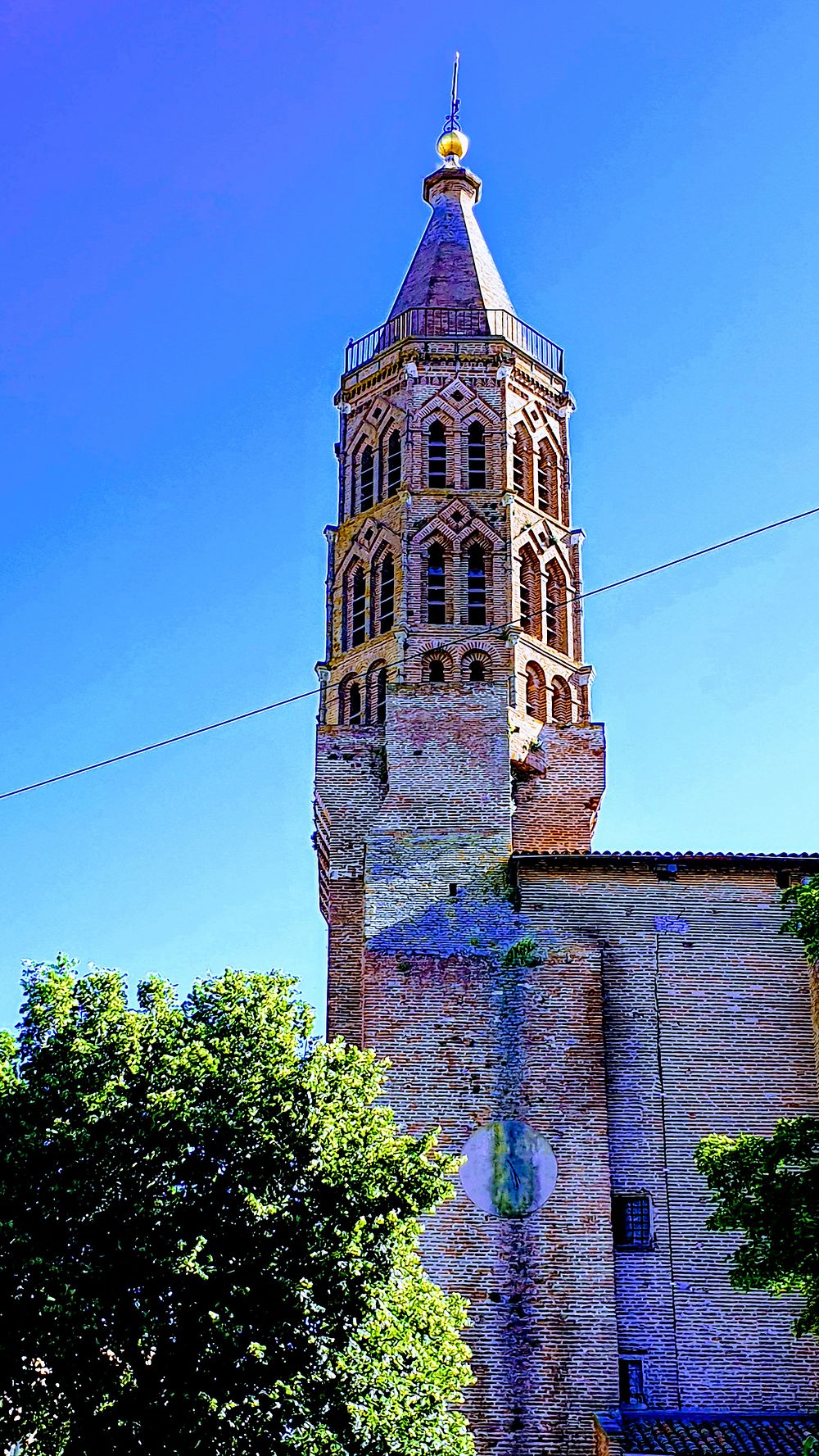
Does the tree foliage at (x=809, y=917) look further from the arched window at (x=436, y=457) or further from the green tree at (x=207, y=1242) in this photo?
the arched window at (x=436, y=457)

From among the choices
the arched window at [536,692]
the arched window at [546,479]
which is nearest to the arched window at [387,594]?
the arched window at [536,692]

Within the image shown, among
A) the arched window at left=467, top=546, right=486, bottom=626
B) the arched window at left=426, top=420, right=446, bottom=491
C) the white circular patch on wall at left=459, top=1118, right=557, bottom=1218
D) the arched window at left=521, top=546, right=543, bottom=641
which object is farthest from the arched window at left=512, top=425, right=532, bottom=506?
the white circular patch on wall at left=459, top=1118, right=557, bottom=1218

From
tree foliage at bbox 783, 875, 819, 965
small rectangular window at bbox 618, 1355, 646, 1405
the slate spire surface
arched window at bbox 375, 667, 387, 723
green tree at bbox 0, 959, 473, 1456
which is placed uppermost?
the slate spire surface

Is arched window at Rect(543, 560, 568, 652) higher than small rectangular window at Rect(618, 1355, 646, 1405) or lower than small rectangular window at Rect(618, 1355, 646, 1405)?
higher

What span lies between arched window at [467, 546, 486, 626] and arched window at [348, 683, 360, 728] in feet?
7.77

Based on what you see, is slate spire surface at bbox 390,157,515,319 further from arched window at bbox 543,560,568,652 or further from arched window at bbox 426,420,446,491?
arched window at bbox 543,560,568,652

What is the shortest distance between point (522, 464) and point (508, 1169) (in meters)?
13.7

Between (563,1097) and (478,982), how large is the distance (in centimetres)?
215

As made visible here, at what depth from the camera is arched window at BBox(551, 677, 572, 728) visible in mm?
29984

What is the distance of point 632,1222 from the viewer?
963 inches

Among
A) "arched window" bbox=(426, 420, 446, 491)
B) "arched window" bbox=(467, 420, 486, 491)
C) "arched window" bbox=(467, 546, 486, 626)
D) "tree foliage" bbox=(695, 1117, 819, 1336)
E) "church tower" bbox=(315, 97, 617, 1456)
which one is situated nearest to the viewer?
"tree foliage" bbox=(695, 1117, 819, 1336)

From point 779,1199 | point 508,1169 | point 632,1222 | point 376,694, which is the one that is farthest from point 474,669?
point 779,1199

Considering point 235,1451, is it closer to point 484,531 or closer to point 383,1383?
point 383,1383

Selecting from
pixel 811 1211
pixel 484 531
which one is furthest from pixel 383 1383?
pixel 484 531
